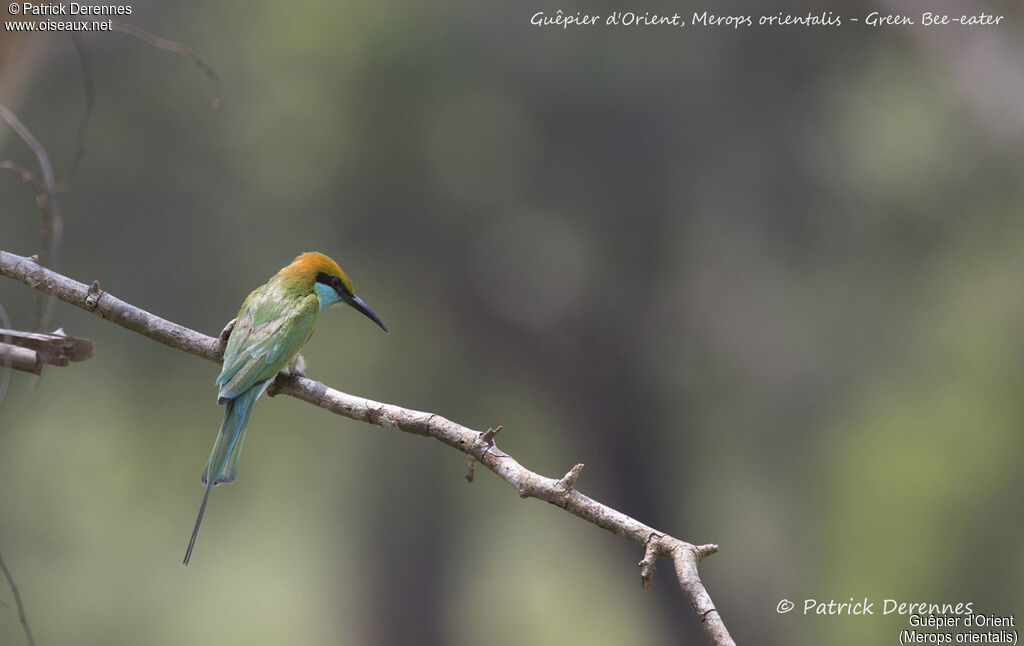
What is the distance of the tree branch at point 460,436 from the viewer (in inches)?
60.0

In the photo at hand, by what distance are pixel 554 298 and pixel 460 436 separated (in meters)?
6.00

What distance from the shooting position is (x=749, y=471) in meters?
8.23

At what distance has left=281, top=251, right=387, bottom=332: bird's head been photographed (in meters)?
2.90

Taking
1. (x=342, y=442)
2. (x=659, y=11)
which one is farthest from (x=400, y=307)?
(x=659, y=11)

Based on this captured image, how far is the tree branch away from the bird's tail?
0.26ft

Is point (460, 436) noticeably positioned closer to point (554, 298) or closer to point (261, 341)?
point (261, 341)

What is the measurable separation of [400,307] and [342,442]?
166cm

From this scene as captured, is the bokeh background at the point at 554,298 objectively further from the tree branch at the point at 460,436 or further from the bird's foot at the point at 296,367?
the tree branch at the point at 460,436

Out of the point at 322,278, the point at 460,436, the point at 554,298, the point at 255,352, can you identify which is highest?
the point at 554,298

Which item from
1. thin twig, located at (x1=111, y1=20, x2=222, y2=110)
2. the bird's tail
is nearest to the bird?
the bird's tail

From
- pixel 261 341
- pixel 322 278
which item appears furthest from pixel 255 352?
pixel 322 278

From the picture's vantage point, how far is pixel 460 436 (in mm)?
1813

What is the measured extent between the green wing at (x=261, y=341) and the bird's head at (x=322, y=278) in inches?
6.9

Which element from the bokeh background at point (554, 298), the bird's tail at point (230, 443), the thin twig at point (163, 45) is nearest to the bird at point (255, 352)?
the bird's tail at point (230, 443)
